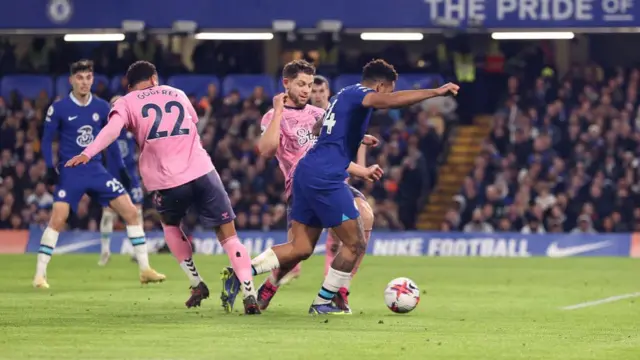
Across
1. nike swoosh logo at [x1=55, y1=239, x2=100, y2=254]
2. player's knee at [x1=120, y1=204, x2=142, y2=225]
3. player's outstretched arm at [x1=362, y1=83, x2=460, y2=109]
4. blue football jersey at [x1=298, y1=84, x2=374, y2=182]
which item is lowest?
nike swoosh logo at [x1=55, y1=239, x2=100, y2=254]

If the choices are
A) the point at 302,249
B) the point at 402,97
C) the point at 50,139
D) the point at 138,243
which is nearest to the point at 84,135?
the point at 50,139

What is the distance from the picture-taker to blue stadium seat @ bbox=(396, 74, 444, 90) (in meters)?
31.8

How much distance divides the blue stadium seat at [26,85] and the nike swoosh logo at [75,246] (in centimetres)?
691

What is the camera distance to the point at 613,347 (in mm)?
10164

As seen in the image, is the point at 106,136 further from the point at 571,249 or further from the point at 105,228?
the point at 571,249

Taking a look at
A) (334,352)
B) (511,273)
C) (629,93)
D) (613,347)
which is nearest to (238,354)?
(334,352)

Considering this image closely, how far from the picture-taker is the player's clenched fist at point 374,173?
12.1m

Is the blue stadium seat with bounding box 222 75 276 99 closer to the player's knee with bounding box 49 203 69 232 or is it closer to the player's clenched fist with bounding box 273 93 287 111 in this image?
the player's knee with bounding box 49 203 69 232

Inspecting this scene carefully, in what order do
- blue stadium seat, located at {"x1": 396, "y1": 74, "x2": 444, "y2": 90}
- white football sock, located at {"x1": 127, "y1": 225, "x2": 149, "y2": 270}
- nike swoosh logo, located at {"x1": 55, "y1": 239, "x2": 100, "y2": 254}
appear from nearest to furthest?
1. white football sock, located at {"x1": 127, "y1": 225, "x2": 149, "y2": 270}
2. nike swoosh logo, located at {"x1": 55, "y1": 239, "x2": 100, "y2": 254}
3. blue stadium seat, located at {"x1": 396, "y1": 74, "x2": 444, "y2": 90}

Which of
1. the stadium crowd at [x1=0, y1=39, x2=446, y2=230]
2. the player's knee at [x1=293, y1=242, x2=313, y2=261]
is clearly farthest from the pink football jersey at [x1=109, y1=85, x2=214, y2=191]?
the stadium crowd at [x1=0, y1=39, x2=446, y2=230]

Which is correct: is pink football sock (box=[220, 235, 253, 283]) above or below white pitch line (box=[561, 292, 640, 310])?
above

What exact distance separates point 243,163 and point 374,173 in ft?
61.3

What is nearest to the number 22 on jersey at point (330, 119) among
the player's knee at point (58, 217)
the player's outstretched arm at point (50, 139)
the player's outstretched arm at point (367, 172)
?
the player's outstretched arm at point (367, 172)

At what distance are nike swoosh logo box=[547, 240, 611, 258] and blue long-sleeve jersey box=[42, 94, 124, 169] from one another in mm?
11557
